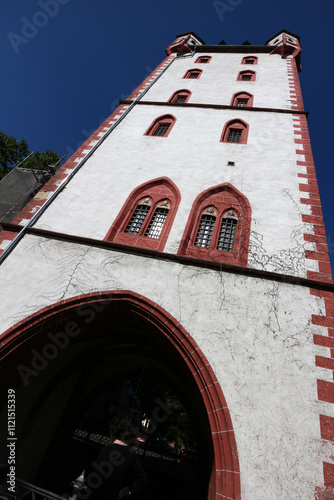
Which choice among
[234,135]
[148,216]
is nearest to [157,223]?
[148,216]

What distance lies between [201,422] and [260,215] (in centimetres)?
558

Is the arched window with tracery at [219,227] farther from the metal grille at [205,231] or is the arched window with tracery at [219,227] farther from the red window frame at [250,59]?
the red window frame at [250,59]

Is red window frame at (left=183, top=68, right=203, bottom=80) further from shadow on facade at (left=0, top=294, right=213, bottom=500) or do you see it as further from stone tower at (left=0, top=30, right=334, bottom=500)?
shadow on facade at (left=0, top=294, right=213, bottom=500)

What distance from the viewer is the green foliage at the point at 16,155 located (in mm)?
17781

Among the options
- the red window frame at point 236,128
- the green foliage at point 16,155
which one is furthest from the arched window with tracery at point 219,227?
the green foliage at point 16,155

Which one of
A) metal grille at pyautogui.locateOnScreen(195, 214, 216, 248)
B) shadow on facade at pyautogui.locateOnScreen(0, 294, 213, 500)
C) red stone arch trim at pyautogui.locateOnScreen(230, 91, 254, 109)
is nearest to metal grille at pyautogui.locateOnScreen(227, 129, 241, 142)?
red stone arch trim at pyautogui.locateOnScreen(230, 91, 254, 109)

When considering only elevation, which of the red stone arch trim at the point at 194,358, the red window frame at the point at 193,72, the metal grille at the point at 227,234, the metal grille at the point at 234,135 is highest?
the red window frame at the point at 193,72

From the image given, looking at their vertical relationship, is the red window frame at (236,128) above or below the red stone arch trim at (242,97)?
below

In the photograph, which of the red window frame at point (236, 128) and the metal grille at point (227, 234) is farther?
the red window frame at point (236, 128)

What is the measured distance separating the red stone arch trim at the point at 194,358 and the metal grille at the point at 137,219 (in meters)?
2.05

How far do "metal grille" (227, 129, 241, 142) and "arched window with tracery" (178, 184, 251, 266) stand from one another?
279 cm

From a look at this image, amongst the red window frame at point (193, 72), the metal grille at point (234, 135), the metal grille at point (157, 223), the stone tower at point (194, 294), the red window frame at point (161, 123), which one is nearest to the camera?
the stone tower at point (194, 294)

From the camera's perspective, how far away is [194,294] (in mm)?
4934

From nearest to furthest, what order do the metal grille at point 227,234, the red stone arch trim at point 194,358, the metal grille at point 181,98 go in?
the red stone arch trim at point 194,358, the metal grille at point 227,234, the metal grille at point 181,98
